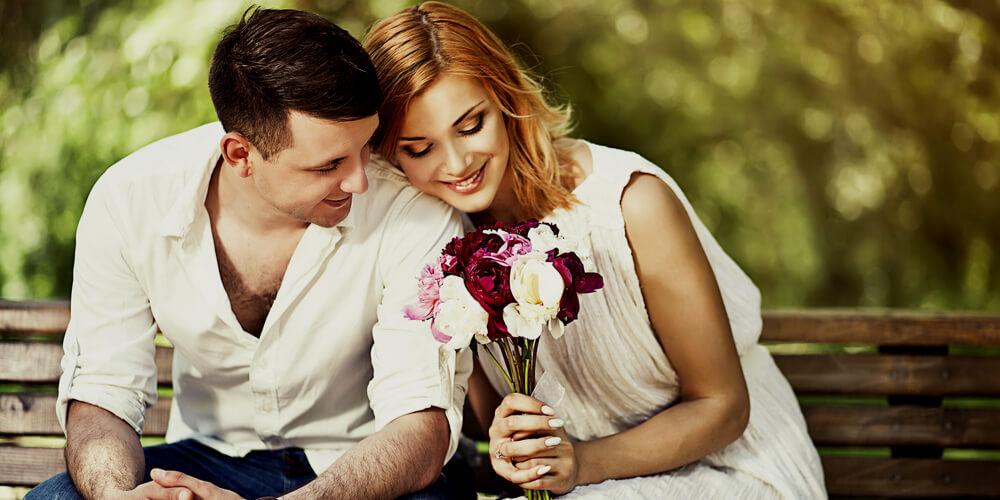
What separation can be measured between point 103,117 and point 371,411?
354 cm

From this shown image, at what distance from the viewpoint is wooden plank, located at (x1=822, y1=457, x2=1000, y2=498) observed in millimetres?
3258

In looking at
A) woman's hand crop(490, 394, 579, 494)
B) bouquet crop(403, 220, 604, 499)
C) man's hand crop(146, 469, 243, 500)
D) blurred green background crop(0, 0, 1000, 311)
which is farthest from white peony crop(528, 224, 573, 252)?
blurred green background crop(0, 0, 1000, 311)

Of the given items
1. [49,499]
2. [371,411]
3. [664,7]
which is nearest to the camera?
[49,499]

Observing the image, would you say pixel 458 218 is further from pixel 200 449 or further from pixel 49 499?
pixel 49 499

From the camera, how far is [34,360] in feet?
10.7

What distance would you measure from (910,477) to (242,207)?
2.10 meters

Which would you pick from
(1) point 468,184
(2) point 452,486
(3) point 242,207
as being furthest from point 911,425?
(3) point 242,207

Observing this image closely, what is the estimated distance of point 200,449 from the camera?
2887 millimetres

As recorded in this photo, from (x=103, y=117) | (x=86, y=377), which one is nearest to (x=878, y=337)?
(x=86, y=377)

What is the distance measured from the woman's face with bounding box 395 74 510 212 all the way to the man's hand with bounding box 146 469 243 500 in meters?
0.87

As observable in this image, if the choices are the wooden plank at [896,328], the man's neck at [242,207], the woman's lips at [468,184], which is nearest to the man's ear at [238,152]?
the man's neck at [242,207]

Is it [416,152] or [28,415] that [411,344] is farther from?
[28,415]

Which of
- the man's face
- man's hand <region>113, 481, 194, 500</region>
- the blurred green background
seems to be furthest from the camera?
the blurred green background

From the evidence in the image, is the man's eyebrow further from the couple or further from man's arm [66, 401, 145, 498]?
man's arm [66, 401, 145, 498]
